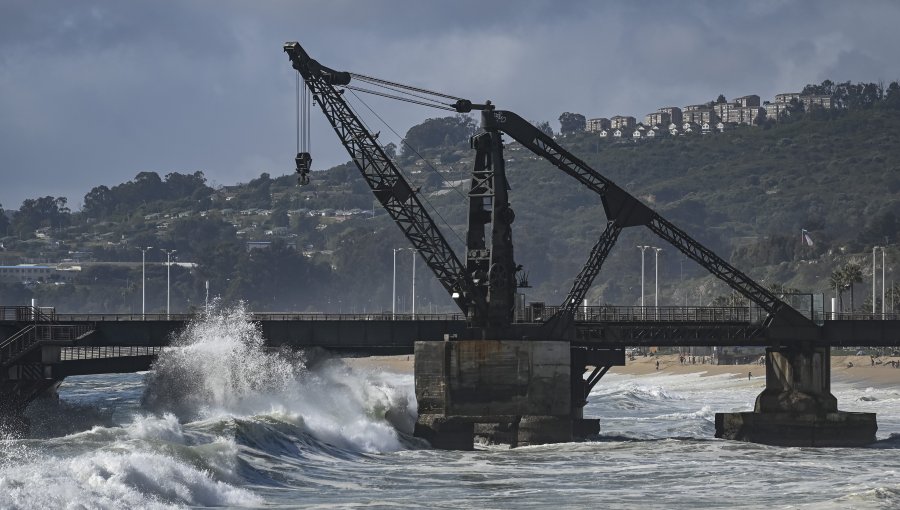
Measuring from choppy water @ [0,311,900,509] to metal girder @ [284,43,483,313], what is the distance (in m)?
8.67

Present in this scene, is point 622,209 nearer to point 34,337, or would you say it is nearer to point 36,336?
point 36,336

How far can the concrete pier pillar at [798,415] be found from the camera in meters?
89.4

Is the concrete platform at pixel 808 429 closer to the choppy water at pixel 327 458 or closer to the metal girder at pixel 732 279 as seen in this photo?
the choppy water at pixel 327 458

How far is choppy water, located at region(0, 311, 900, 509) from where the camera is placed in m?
60.7

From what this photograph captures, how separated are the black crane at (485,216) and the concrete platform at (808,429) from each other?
5572mm

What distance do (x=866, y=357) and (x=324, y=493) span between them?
13860 centimetres

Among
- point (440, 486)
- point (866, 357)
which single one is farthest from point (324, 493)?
point (866, 357)

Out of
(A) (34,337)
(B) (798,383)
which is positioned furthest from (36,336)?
(B) (798,383)

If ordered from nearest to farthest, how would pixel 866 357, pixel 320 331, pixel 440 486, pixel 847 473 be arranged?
pixel 440 486 < pixel 847 473 < pixel 320 331 < pixel 866 357

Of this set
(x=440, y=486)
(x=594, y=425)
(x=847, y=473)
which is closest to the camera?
(x=440, y=486)

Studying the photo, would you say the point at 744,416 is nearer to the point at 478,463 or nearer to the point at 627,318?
the point at 627,318

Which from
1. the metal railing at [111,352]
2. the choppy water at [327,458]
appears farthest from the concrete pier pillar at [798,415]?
the metal railing at [111,352]

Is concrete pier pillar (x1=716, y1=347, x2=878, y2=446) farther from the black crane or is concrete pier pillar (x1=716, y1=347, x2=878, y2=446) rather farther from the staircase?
the staircase

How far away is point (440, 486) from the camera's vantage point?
6806 centimetres
